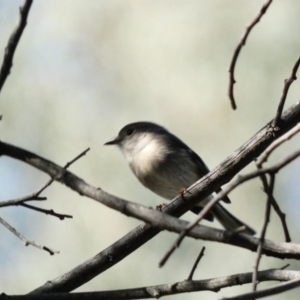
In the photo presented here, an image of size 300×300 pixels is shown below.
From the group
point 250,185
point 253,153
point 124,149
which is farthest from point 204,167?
point 253,153

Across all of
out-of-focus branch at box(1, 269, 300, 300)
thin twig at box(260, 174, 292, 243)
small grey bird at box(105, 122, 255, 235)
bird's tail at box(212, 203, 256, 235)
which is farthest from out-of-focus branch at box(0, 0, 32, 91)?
bird's tail at box(212, 203, 256, 235)

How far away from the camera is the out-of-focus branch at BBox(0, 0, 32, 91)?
1.60 metres

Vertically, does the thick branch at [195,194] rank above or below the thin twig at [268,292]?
above

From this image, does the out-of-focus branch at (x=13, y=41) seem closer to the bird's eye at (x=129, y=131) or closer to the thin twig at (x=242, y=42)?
the thin twig at (x=242, y=42)

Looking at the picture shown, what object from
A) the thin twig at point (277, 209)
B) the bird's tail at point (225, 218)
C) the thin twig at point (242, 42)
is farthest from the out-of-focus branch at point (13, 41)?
the bird's tail at point (225, 218)

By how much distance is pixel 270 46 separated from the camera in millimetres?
6785

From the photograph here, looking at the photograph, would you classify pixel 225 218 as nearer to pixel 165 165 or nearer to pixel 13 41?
pixel 165 165

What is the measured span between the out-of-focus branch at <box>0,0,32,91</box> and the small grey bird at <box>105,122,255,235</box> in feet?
9.23

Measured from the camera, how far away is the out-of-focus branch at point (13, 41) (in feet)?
5.25

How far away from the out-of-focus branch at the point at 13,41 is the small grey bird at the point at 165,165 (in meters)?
2.81

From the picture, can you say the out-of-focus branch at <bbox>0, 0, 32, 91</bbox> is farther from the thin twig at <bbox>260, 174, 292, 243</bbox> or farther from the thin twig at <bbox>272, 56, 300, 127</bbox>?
the thin twig at <bbox>272, 56, 300, 127</bbox>

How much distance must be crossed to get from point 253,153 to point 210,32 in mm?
4714

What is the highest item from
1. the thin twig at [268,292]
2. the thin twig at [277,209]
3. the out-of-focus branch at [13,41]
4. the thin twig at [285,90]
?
the out-of-focus branch at [13,41]

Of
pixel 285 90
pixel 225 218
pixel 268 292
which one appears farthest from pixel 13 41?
pixel 225 218
